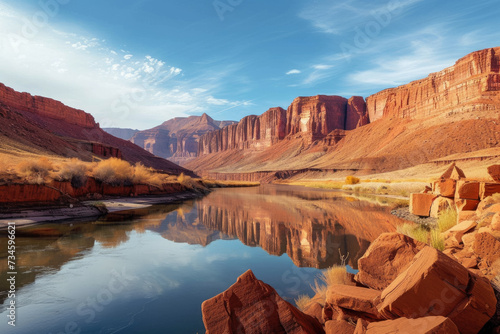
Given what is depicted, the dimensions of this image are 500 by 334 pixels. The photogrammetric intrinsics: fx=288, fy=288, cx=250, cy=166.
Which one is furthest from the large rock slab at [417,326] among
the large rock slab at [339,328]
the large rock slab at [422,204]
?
the large rock slab at [422,204]

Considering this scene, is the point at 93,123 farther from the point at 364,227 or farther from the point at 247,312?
the point at 247,312

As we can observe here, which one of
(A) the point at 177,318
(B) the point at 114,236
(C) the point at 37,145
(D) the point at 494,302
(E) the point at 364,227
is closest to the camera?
(D) the point at 494,302

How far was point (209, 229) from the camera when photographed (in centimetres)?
1540

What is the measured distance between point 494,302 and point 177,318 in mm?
4950

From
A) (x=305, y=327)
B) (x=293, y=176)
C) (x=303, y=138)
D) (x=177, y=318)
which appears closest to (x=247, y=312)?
(x=305, y=327)

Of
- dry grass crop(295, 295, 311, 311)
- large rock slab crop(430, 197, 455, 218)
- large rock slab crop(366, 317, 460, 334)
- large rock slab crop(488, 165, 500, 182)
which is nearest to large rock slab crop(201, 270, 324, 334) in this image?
large rock slab crop(366, 317, 460, 334)

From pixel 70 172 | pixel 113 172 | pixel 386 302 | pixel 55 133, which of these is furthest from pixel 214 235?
pixel 55 133

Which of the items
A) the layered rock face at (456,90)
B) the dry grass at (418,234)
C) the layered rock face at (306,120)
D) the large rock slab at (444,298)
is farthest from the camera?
the layered rock face at (306,120)

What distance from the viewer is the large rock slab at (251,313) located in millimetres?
3568

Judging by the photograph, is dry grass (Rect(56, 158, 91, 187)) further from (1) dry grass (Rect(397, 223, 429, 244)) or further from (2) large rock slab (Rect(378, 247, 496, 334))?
(2) large rock slab (Rect(378, 247, 496, 334))

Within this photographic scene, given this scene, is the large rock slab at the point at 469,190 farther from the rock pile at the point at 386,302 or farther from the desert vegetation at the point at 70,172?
the desert vegetation at the point at 70,172

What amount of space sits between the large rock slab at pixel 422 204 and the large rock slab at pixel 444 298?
14.4m

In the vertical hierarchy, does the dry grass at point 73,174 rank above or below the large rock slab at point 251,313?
above

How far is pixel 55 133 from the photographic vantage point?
63.0 m
